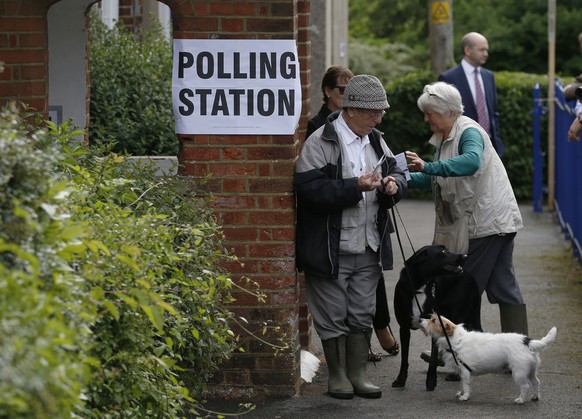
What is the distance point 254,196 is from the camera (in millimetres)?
7254

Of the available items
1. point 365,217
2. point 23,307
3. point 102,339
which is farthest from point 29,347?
point 365,217

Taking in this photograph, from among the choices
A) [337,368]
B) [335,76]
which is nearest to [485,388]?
[337,368]

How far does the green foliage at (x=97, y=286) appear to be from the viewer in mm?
3416

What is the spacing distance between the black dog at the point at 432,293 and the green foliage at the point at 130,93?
306cm

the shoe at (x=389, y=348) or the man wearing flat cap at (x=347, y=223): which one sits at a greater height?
the man wearing flat cap at (x=347, y=223)

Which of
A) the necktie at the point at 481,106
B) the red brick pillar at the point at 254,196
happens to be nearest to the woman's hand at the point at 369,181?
the red brick pillar at the point at 254,196

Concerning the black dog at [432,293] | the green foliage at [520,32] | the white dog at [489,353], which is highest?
the green foliage at [520,32]

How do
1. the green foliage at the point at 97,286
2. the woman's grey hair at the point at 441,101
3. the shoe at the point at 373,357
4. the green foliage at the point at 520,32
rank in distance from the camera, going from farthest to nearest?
the green foliage at the point at 520,32 → the shoe at the point at 373,357 → the woman's grey hair at the point at 441,101 → the green foliage at the point at 97,286

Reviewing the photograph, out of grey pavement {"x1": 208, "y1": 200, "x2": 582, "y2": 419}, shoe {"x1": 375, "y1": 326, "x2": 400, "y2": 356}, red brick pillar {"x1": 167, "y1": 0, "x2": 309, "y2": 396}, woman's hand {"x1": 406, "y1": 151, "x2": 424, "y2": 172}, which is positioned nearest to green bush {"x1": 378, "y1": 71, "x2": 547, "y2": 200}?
grey pavement {"x1": 208, "y1": 200, "x2": 582, "y2": 419}

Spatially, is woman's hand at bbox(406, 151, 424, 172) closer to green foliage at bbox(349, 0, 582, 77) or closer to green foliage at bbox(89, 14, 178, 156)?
green foliage at bbox(89, 14, 178, 156)

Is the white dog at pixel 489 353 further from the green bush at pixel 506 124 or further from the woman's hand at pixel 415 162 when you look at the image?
the green bush at pixel 506 124

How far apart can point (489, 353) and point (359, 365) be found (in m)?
0.76

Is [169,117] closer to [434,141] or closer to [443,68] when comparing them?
[434,141]

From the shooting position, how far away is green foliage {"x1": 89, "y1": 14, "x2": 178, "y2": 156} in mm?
10539
